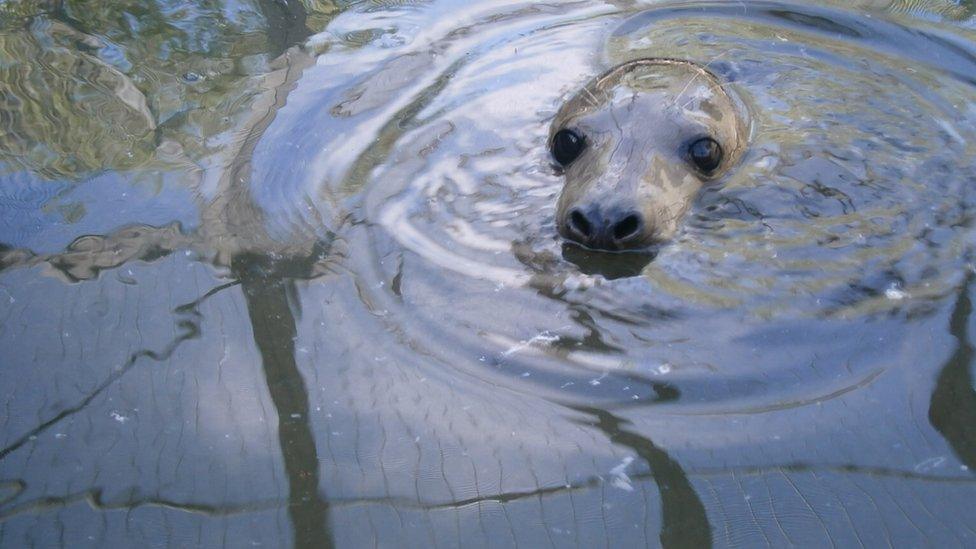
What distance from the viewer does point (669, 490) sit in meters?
3.16

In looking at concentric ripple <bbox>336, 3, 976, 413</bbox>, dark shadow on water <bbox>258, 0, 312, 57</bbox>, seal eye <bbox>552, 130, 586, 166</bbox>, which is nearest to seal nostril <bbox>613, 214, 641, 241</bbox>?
concentric ripple <bbox>336, 3, 976, 413</bbox>

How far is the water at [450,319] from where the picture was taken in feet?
10.4

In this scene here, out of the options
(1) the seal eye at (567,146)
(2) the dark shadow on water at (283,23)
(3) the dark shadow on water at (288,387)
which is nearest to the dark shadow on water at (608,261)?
(1) the seal eye at (567,146)

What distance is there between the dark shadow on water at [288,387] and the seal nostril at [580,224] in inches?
48.6

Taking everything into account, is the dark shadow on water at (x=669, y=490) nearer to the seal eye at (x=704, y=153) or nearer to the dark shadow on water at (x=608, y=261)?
the dark shadow on water at (x=608, y=261)

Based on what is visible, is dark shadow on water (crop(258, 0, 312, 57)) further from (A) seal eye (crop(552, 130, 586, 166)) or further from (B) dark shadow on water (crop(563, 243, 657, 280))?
(B) dark shadow on water (crop(563, 243, 657, 280))

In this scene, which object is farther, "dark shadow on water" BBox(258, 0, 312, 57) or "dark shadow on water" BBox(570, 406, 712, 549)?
"dark shadow on water" BBox(258, 0, 312, 57)

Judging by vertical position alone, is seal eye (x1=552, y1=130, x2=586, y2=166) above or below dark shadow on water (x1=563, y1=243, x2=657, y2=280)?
above

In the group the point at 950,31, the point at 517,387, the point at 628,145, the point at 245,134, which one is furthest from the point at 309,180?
the point at 950,31

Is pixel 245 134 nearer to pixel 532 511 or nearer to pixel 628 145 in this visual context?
pixel 628 145

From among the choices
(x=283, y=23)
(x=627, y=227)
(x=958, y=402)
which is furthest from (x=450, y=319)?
(x=283, y=23)

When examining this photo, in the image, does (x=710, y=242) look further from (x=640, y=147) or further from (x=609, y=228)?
(x=640, y=147)

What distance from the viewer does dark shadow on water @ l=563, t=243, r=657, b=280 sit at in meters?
4.31

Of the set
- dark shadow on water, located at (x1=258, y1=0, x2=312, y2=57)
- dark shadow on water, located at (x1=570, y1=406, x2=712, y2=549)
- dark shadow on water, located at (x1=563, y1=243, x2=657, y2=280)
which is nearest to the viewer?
dark shadow on water, located at (x1=570, y1=406, x2=712, y2=549)
